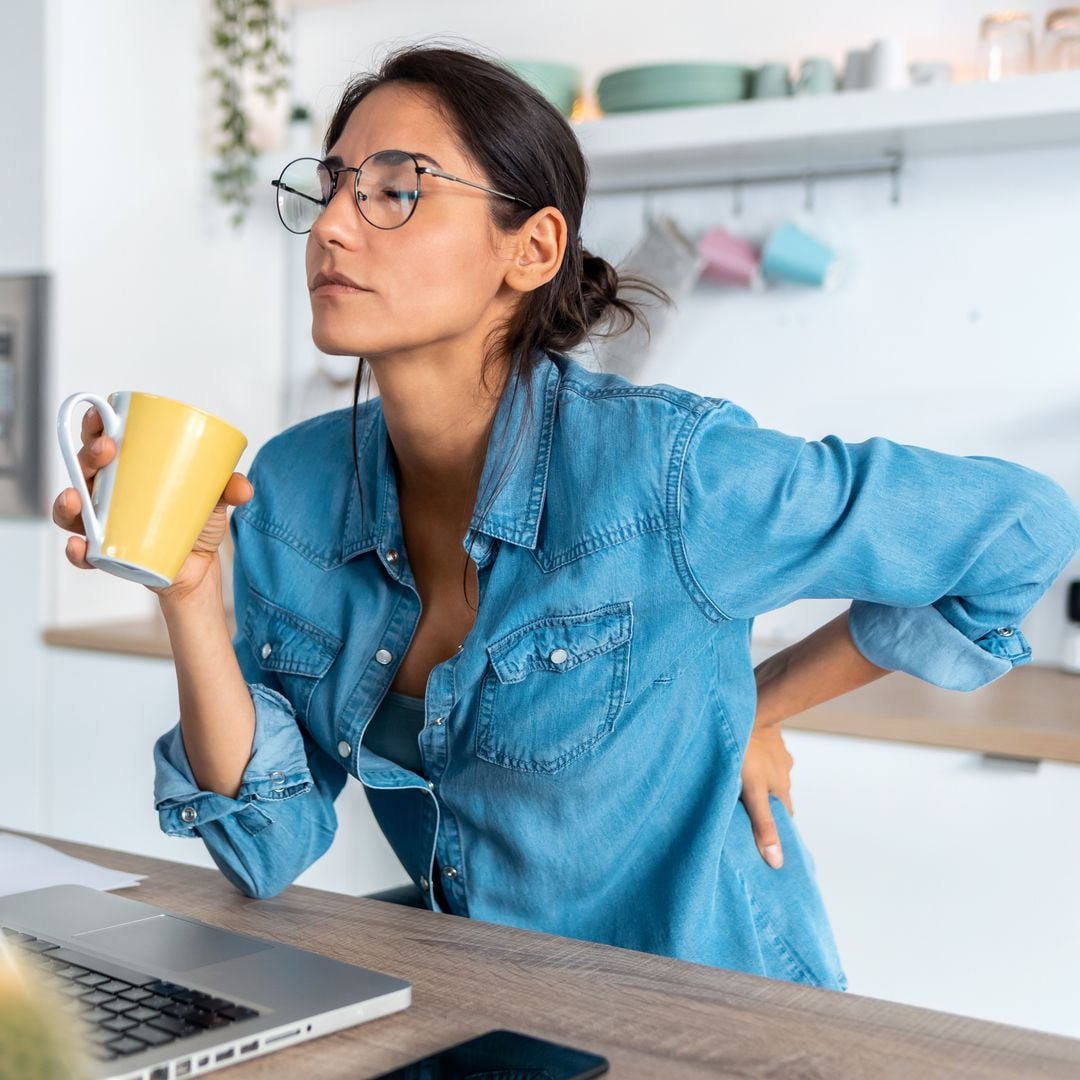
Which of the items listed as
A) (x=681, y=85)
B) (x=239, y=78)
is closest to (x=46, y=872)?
(x=681, y=85)

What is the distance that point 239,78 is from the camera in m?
2.71

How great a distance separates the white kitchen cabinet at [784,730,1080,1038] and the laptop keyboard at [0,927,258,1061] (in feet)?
4.17

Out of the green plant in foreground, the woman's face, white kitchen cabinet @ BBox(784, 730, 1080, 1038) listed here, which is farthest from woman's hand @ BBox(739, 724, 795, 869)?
the green plant in foreground

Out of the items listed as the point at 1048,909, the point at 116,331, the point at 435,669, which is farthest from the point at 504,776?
the point at 116,331

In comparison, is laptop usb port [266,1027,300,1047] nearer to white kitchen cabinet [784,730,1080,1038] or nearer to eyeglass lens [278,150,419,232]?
eyeglass lens [278,150,419,232]

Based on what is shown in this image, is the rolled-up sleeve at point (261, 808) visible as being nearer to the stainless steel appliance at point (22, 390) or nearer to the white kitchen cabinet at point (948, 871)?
the white kitchen cabinet at point (948, 871)

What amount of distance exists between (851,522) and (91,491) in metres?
0.51

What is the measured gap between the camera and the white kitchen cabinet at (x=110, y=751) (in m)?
2.37

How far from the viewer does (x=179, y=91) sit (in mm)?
2639

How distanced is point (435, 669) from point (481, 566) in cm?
9

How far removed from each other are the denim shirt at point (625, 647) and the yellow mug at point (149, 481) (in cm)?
26

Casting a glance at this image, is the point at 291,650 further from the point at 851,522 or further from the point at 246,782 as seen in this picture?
the point at 851,522

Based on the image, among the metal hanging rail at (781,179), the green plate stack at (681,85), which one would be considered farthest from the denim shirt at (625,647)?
the metal hanging rail at (781,179)

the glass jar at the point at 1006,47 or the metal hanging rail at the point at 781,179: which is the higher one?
the glass jar at the point at 1006,47
